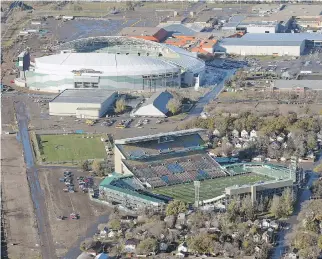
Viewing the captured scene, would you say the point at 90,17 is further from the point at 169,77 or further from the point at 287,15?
the point at 169,77

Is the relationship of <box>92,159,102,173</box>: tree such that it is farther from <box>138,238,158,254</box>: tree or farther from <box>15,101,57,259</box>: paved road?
<box>138,238,158,254</box>: tree

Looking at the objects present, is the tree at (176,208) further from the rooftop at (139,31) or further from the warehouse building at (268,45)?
the rooftop at (139,31)

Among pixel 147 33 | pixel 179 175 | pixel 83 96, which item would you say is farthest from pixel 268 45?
pixel 179 175

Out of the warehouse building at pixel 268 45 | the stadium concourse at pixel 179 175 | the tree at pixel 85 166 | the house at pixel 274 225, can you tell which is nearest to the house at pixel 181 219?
the stadium concourse at pixel 179 175

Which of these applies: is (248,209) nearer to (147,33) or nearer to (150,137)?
(150,137)

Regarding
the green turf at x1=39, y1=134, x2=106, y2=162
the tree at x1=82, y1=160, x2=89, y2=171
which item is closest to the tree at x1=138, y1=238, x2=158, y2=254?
the tree at x1=82, y1=160, x2=89, y2=171

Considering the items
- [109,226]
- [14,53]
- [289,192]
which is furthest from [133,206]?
[14,53]
